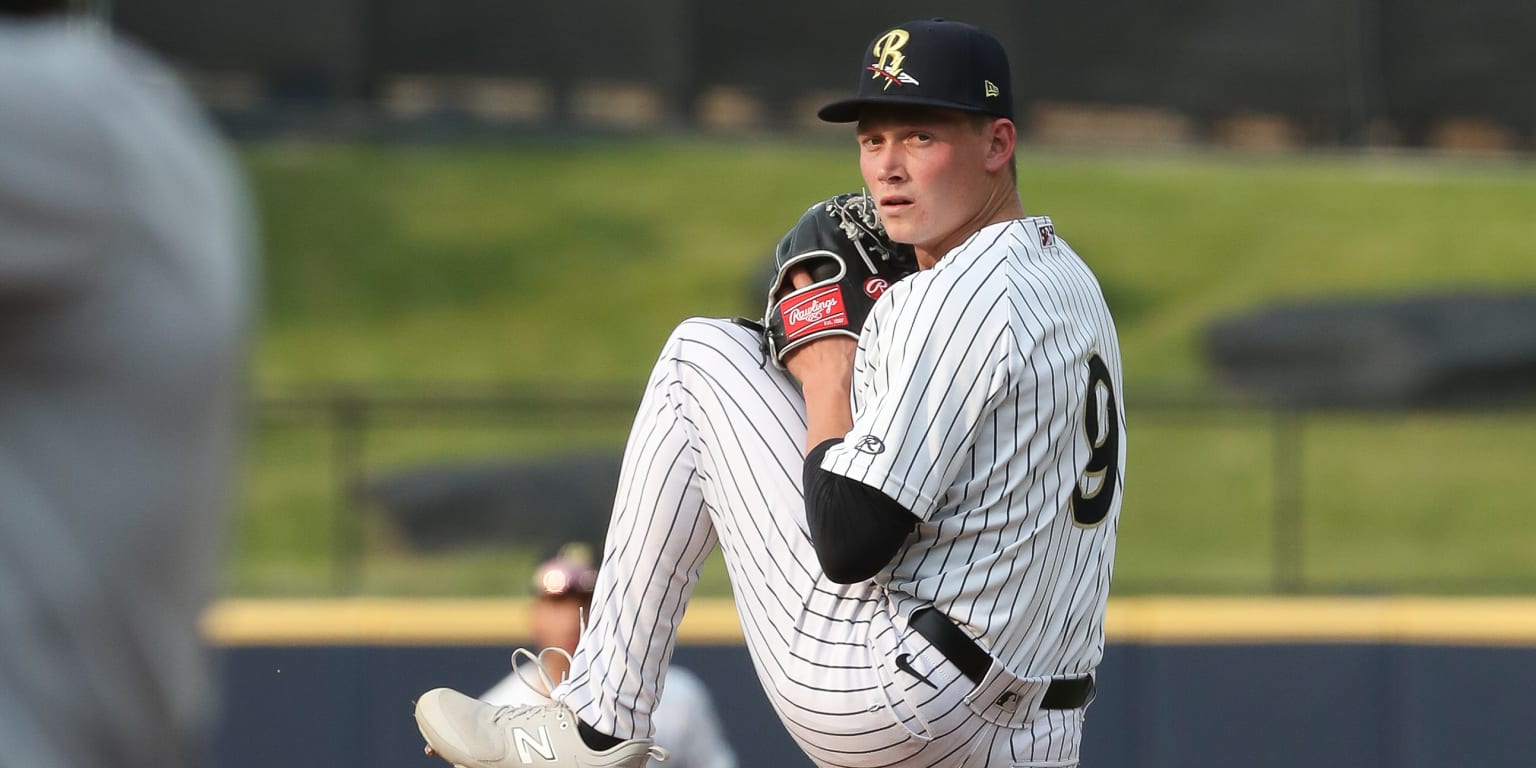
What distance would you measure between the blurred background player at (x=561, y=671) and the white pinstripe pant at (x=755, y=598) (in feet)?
7.10

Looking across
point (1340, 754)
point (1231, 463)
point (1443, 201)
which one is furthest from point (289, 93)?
point (1340, 754)

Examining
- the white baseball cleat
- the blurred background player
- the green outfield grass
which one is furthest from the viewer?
the green outfield grass

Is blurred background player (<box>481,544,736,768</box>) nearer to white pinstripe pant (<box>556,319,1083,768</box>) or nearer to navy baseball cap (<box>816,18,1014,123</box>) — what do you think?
white pinstripe pant (<box>556,319,1083,768</box>)

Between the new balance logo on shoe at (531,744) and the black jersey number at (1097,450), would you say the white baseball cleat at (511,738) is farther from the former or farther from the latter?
the black jersey number at (1097,450)

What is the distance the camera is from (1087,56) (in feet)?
53.0

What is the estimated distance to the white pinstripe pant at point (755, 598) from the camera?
9.85 feet

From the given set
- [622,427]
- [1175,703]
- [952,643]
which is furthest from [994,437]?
[622,427]

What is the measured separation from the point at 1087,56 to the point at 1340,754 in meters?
10.5

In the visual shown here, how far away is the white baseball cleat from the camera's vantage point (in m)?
3.18

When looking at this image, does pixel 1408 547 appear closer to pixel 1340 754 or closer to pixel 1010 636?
pixel 1340 754

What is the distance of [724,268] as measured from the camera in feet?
58.9

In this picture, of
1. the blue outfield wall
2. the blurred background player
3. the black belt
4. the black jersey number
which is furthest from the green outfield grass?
the black belt

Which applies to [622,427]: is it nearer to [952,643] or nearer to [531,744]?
[531,744]

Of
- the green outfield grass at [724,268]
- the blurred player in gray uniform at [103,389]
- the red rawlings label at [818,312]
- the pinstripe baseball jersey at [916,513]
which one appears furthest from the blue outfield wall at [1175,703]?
the green outfield grass at [724,268]
